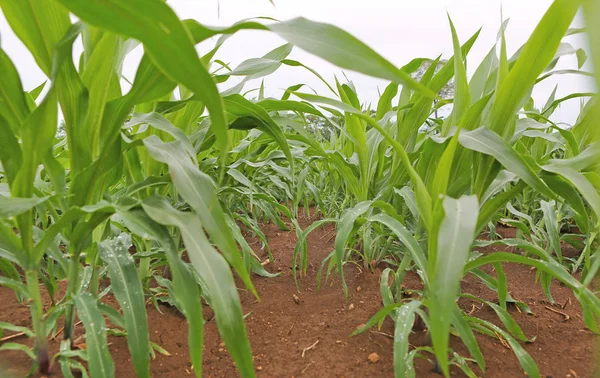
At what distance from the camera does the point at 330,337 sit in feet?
2.54

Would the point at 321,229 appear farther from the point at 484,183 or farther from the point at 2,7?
the point at 2,7

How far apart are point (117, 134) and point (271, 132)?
0.26 m

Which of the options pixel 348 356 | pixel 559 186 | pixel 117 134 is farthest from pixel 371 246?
pixel 117 134

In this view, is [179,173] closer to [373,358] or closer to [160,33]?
[160,33]

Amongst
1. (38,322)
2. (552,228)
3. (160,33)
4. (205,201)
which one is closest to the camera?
→ (160,33)

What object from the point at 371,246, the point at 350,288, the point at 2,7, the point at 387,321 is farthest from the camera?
the point at 371,246

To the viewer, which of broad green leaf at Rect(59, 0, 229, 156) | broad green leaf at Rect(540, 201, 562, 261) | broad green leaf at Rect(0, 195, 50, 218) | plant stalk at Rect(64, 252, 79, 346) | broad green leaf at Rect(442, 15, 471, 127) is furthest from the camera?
broad green leaf at Rect(540, 201, 562, 261)

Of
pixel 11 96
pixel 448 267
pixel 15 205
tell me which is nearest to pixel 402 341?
pixel 448 267

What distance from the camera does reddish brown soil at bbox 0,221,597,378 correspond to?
2.20 feet

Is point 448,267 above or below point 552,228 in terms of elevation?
above

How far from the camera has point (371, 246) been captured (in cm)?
113

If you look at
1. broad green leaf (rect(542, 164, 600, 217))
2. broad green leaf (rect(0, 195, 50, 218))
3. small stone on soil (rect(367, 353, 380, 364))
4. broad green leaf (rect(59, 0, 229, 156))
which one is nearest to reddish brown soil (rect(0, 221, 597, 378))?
small stone on soil (rect(367, 353, 380, 364))

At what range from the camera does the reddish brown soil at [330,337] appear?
2.20ft

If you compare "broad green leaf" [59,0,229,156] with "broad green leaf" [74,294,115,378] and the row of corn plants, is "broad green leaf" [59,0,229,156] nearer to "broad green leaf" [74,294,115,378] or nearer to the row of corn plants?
the row of corn plants
